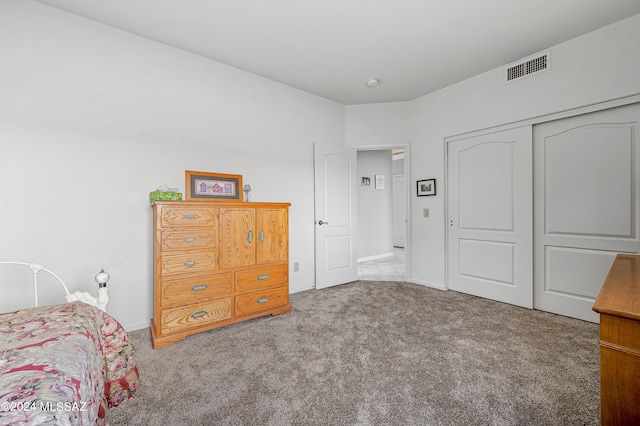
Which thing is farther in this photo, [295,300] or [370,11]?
[295,300]

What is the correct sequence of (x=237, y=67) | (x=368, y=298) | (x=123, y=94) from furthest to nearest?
(x=368, y=298) < (x=237, y=67) < (x=123, y=94)

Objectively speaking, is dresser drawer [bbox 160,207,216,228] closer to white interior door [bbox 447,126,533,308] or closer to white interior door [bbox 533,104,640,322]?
white interior door [bbox 447,126,533,308]

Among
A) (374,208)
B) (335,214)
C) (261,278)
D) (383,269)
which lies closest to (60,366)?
(261,278)

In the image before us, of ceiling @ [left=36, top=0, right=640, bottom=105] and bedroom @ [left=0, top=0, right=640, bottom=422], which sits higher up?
ceiling @ [left=36, top=0, right=640, bottom=105]

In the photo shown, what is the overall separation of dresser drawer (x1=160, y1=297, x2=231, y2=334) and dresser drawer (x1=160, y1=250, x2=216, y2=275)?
0.30 meters

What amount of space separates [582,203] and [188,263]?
3646 millimetres

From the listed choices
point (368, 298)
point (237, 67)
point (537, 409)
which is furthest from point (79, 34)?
point (537, 409)

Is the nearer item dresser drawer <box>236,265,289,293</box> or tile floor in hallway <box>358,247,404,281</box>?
dresser drawer <box>236,265,289,293</box>

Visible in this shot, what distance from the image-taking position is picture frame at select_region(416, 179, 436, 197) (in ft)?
12.1

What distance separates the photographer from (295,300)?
10.5 ft

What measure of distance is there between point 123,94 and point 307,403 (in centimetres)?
281

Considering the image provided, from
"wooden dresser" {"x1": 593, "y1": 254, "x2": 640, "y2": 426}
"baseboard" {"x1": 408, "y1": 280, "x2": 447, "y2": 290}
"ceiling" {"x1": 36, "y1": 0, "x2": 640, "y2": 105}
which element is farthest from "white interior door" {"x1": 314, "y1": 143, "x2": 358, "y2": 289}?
"wooden dresser" {"x1": 593, "y1": 254, "x2": 640, "y2": 426}

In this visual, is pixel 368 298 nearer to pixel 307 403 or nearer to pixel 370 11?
pixel 307 403

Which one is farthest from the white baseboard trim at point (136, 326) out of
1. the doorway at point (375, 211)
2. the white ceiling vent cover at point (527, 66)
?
the white ceiling vent cover at point (527, 66)
